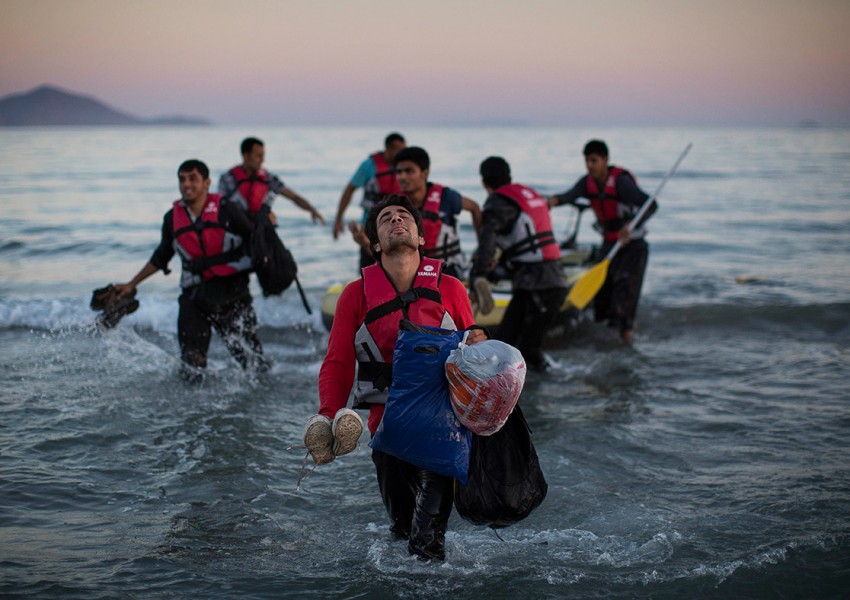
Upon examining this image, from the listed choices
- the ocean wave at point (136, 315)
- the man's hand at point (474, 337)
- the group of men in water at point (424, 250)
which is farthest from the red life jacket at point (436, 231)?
the ocean wave at point (136, 315)

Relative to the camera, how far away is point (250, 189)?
9.42m

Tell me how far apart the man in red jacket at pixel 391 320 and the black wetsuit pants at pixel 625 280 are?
5.63 metres

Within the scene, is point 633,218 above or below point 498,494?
above

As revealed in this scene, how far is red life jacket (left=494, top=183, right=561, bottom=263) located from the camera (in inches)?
284

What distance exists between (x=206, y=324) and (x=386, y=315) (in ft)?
12.5

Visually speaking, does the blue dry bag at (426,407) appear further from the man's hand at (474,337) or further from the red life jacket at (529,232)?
the red life jacket at (529,232)

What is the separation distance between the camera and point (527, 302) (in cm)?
748

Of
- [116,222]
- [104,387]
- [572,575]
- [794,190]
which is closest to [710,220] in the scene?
[794,190]

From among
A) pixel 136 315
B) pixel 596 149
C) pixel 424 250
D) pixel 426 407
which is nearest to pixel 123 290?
pixel 424 250

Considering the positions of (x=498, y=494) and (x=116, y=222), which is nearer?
(x=498, y=494)

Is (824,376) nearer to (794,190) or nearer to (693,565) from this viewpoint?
(693,565)

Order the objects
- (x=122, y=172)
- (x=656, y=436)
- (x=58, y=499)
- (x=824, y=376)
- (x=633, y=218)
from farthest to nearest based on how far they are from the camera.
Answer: (x=122, y=172)
(x=633, y=218)
(x=824, y=376)
(x=656, y=436)
(x=58, y=499)

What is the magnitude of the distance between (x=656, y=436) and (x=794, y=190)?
26974 mm

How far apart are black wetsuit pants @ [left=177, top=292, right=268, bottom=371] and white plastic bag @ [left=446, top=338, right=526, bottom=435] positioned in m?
4.11
